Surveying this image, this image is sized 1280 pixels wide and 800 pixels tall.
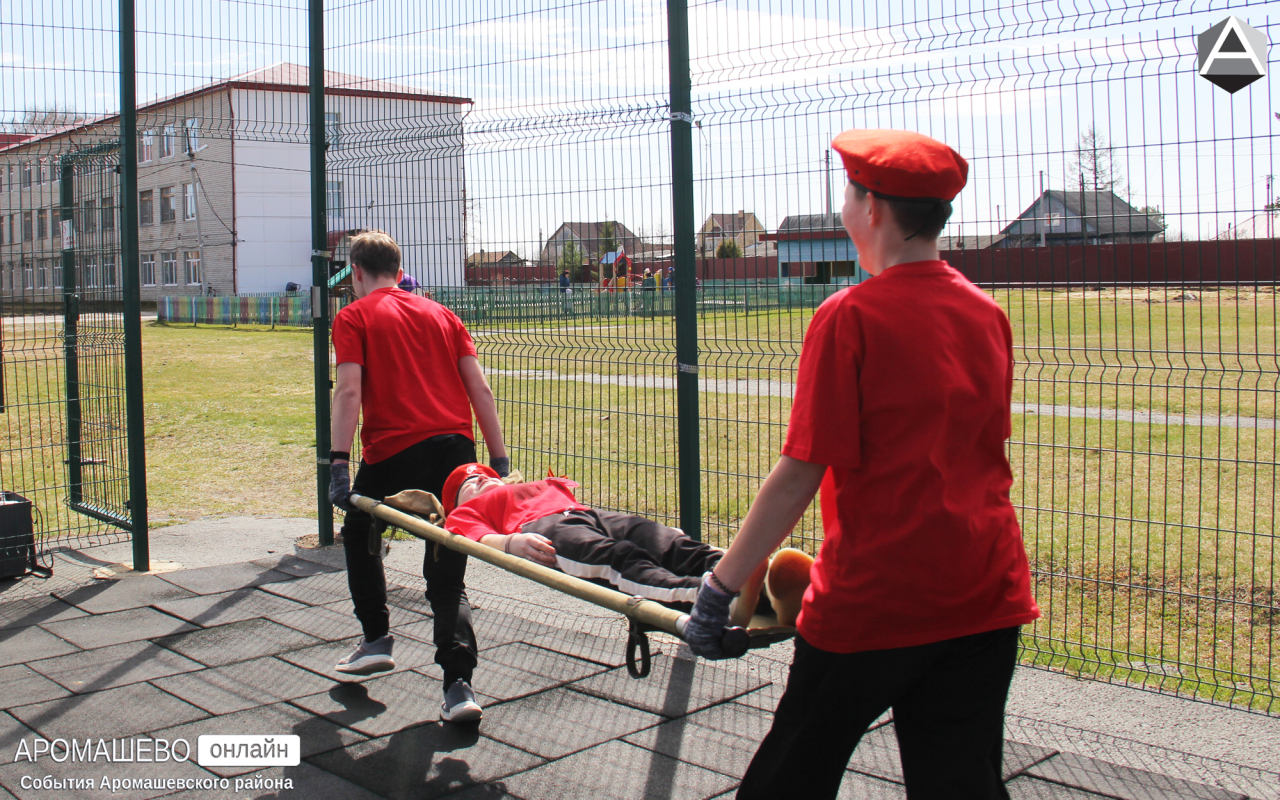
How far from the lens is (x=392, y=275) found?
14.3 feet

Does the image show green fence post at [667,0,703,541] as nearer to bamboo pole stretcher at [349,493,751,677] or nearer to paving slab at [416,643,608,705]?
paving slab at [416,643,608,705]

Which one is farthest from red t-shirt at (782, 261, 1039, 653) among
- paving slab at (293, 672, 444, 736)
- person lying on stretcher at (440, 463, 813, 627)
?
paving slab at (293, 672, 444, 736)

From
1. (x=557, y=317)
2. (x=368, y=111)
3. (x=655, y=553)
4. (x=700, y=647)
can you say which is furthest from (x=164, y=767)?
(x=368, y=111)

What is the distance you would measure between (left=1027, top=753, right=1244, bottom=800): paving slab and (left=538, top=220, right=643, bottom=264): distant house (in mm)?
2983

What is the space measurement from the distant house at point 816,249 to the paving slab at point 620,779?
232 cm

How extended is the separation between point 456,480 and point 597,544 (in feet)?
3.02

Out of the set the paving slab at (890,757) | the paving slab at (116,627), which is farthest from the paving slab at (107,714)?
the paving slab at (890,757)

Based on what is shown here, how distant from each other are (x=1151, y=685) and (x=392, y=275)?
365 cm

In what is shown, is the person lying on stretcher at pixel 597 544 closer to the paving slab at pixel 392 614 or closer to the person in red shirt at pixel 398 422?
the person in red shirt at pixel 398 422

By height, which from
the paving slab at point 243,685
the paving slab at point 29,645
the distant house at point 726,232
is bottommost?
the paving slab at point 243,685

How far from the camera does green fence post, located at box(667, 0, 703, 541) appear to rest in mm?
4664

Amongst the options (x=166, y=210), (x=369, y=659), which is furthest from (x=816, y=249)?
(x=166, y=210)

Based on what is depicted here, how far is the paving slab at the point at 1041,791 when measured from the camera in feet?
10.7

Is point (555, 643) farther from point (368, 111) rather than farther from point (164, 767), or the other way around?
point (368, 111)
